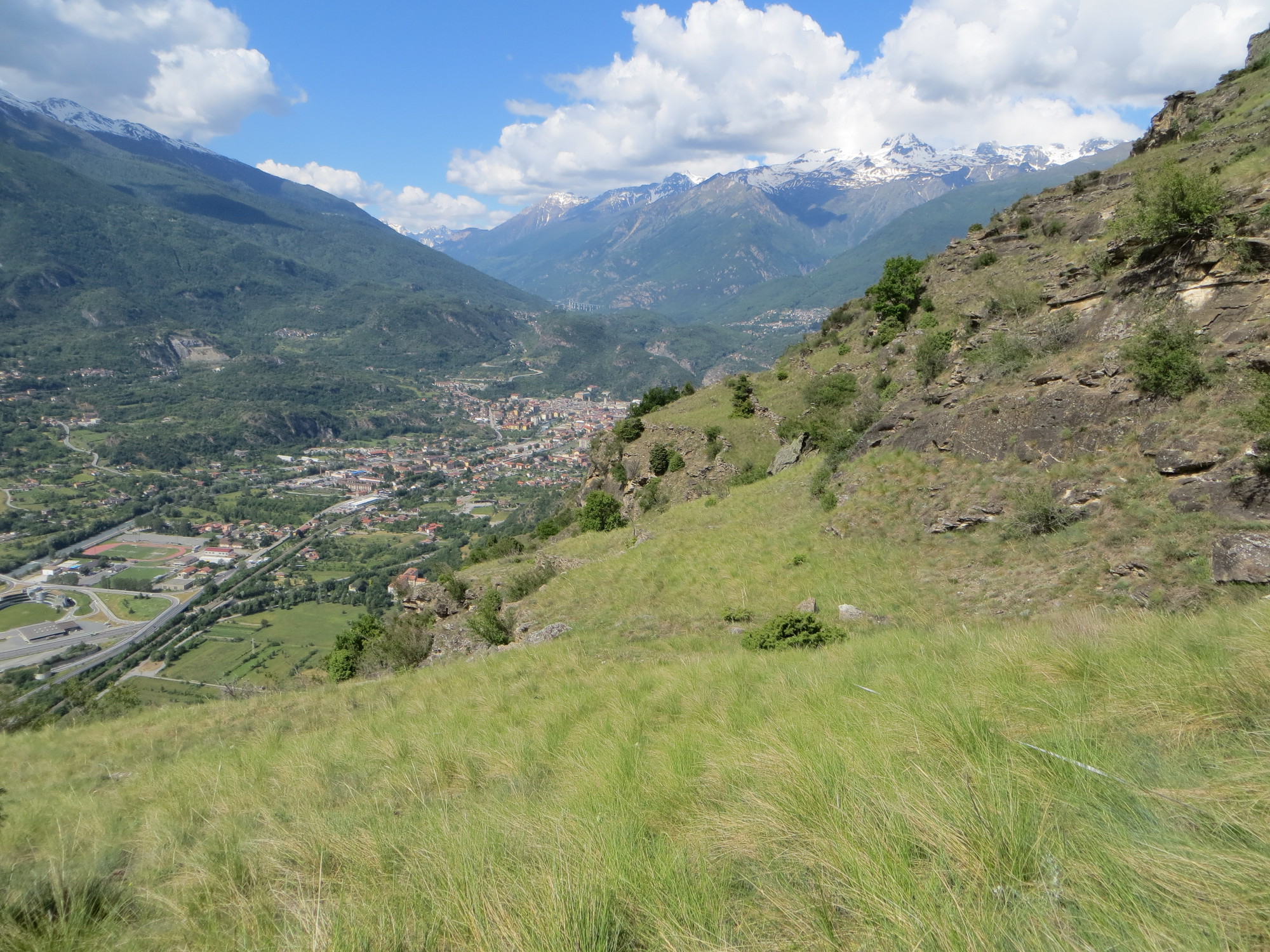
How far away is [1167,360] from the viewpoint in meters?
9.98

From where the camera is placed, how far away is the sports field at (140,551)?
205 feet

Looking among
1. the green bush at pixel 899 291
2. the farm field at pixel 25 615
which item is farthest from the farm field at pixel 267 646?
the green bush at pixel 899 291

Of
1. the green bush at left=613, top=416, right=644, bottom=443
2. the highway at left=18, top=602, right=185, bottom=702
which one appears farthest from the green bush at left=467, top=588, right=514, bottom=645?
the highway at left=18, top=602, right=185, bottom=702

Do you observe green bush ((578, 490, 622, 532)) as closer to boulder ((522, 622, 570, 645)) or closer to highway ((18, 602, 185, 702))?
boulder ((522, 622, 570, 645))

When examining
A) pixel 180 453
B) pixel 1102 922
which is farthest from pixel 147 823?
pixel 180 453

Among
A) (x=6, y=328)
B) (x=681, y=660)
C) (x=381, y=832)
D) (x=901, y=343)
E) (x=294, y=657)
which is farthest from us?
(x=6, y=328)

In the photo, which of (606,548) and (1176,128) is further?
(1176,128)

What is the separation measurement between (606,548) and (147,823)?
582 inches

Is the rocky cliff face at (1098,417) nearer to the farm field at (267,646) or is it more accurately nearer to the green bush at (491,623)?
the green bush at (491,623)

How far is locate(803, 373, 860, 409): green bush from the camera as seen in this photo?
2528 cm

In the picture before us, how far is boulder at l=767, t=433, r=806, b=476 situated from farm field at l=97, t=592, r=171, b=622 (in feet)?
178

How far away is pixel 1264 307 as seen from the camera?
988cm

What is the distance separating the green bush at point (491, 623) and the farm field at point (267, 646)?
83.4ft

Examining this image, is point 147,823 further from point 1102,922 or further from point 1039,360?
point 1039,360
